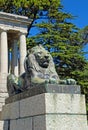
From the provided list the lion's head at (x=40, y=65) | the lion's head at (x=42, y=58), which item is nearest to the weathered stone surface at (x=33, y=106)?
the lion's head at (x=40, y=65)

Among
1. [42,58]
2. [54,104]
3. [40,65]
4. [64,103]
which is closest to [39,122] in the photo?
[54,104]

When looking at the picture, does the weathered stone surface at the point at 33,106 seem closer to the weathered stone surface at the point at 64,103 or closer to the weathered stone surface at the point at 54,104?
the weathered stone surface at the point at 54,104

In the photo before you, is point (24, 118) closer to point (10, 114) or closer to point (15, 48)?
point (10, 114)

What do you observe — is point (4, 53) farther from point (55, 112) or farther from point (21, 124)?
point (55, 112)

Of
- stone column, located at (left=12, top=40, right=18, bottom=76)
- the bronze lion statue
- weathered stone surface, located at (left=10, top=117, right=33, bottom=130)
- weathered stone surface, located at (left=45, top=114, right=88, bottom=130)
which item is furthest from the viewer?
stone column, located at (left=12, top=40, right=18, bottom=76)

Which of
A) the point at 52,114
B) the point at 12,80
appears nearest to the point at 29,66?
the point at 12,80

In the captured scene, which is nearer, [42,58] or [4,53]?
[42,58]

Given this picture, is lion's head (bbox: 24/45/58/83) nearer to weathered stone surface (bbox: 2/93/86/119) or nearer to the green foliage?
weathered stone surface (bbox: 2/93/86/119)

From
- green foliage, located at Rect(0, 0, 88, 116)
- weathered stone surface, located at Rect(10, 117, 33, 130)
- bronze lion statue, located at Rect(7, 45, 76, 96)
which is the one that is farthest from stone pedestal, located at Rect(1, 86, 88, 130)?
green foliage, located at Rect(0, 0, 88, 116)

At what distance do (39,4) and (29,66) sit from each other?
3044 centimetres

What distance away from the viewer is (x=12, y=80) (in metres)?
9.91

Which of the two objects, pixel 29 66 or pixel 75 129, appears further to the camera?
pixel 29 66

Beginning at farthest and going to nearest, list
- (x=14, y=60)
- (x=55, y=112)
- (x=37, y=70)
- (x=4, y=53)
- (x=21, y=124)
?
(x=14, y=60) < (x=4, y=53) < (x=37, y=70) < (x=21, y=124) < (x=55, y=112)

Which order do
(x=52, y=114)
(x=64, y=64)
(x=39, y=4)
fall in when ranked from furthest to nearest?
(x=39, y=4) < (x=64, y=64) < (x=52, y=114)
